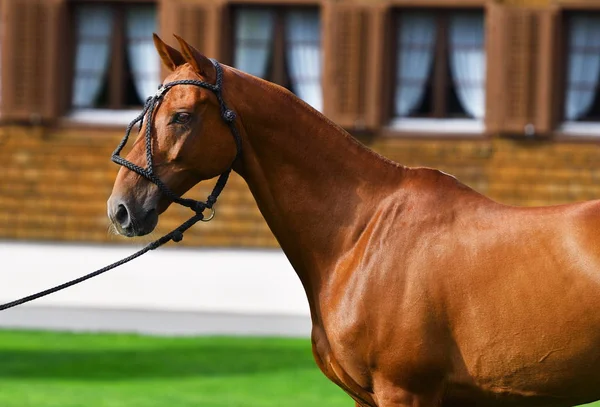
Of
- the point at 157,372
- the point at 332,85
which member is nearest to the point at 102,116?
the point at 332,85

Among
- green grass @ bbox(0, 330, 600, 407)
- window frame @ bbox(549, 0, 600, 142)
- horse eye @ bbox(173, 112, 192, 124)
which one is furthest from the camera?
window frame @ bbox(549, 0, 600, 142)

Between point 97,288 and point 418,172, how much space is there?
10.4 meters

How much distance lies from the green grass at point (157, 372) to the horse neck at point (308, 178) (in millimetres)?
4514

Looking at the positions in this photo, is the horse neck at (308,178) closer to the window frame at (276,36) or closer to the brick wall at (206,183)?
the brick wall at (206,183)

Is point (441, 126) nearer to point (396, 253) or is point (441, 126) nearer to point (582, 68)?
point (582, 68)

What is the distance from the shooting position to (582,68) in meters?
14.9

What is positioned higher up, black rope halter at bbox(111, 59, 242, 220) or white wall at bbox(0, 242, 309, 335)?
black rope halter at bbox(111, 59, 242, 220)

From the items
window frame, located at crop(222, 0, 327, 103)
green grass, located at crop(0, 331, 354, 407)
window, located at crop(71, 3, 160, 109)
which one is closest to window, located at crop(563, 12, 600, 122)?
window frame, located at crop(222, 0, 327, 103)

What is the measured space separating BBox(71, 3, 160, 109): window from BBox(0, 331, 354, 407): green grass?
2.94 meters

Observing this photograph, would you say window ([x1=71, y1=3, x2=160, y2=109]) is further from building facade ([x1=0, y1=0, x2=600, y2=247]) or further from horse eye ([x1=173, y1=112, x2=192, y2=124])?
horse eye ([x1=173, y1=112, x2=192, y2=124])

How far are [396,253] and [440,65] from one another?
1049 cm

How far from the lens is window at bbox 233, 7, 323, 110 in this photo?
15.1m

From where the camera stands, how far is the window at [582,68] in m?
14.8

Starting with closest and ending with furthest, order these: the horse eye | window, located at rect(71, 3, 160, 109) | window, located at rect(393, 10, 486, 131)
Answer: the horse eye → window, located at rect(393, 10, 486, 131) → window, located at rect(71, 3, 160, 109)
